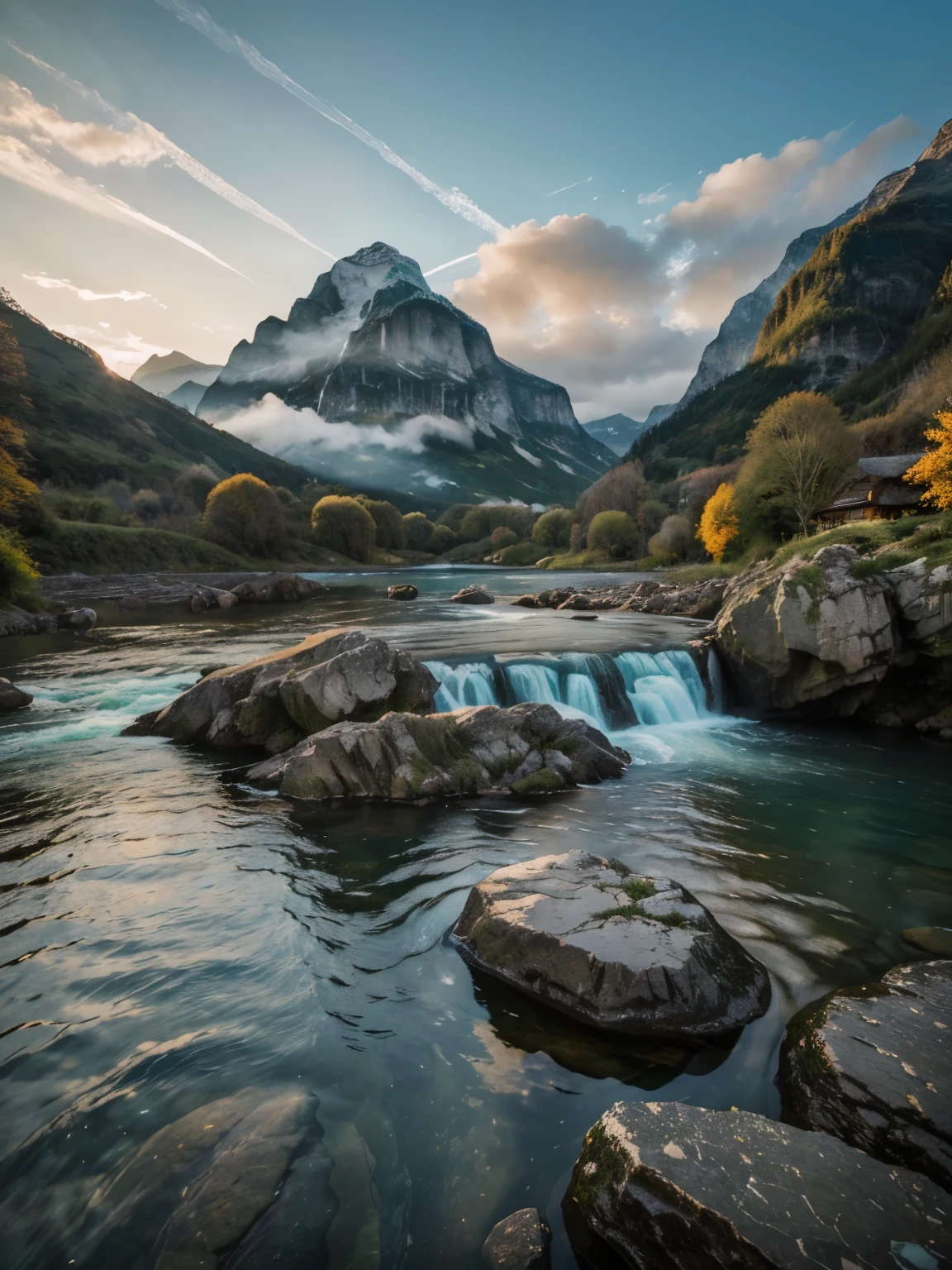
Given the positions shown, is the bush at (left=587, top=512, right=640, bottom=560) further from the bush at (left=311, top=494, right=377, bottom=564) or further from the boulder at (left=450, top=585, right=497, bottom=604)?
the boulder at (left=450, top=585, right=497, bottom=604)

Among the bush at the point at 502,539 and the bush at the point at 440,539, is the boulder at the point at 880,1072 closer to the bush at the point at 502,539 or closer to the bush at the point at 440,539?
the bush at the point at 502,539

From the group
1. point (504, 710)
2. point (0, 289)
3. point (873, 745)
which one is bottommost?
point (873, 745)

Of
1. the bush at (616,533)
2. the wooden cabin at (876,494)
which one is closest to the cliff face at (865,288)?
the bush at (616,533)

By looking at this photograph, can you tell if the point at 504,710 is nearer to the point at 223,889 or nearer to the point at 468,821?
the point at 468,821

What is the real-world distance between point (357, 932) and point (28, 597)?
38.2 meters

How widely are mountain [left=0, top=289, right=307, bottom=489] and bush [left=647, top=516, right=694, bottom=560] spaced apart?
247ft

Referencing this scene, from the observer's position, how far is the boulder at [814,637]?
16141 millimetres

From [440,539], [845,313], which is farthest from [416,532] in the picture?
A: [845,313]

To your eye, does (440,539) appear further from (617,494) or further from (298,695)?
(298,695)

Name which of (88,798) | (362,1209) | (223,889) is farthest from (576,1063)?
(88,798)

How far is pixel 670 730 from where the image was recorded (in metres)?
17.2

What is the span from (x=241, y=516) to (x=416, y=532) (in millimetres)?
63555

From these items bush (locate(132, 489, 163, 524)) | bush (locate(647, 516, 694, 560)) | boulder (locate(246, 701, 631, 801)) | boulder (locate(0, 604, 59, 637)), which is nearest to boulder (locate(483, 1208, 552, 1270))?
boulder (locate(246, 701, 631, 801))

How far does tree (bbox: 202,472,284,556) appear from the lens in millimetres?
87250
